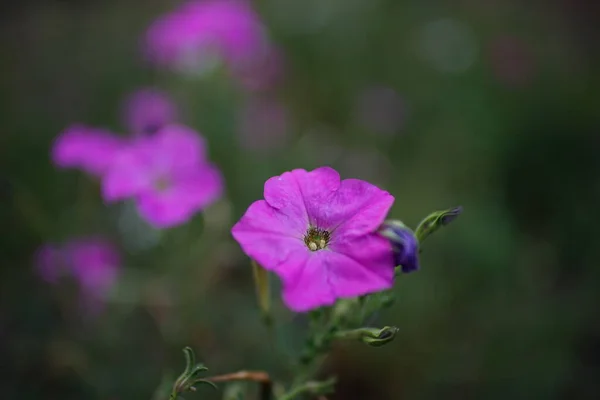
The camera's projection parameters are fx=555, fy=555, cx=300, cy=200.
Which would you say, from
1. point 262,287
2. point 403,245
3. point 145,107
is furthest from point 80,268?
point 403,245

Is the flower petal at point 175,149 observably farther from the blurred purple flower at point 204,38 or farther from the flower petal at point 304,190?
the blurred purple flower at point 204,38

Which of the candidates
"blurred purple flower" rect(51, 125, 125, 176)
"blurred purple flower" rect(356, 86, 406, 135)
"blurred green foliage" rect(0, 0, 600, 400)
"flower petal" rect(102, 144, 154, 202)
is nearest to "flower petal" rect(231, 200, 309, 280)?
"blurred green foliage" rect(0, 0, 600, 400)

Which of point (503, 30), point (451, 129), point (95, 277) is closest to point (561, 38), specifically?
point (503, 30)

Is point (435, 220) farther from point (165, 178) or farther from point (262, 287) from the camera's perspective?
point (165, 178)

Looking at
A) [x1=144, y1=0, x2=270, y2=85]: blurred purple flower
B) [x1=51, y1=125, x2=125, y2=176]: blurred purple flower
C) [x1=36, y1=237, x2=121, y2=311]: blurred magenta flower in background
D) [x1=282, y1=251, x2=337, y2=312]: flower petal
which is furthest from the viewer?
[x1=144, y1=0, x2=270, y2=85]: blurred purple flower

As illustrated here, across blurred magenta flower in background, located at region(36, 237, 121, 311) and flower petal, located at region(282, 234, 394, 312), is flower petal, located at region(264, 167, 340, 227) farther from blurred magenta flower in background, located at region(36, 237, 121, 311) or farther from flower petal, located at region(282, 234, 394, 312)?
blurred magenta flower in background, located at region(36, 237, 121, 311)

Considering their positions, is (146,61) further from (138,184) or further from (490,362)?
(490,362)

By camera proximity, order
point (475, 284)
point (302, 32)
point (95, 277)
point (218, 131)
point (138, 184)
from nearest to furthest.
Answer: point (138, 184) < point (95, 277) < point (475, 284) < point (218, 131) < point (302, 32)
